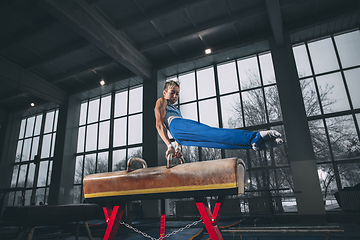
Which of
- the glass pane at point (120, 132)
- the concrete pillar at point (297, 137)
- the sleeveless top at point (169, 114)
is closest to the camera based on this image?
the sleeveless top at point (169, 114)

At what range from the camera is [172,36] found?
7938mm

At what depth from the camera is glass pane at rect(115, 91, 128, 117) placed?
1046 cm

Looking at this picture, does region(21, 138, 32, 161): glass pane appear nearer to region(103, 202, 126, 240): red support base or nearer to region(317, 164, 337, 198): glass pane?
region(103, 202, 126, 240): red support base

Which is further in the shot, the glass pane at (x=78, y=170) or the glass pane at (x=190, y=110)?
the glass pane at (x=78, y=170)

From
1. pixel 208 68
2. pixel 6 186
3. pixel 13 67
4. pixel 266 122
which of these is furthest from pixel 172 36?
pixel 6 186

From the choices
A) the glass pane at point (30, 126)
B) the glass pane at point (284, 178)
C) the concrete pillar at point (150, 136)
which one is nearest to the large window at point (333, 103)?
the glass pane at point (284, 178)

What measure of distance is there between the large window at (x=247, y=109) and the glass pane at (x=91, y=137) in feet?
15.0

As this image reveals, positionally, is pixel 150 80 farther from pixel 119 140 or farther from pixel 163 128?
pixel 163 128

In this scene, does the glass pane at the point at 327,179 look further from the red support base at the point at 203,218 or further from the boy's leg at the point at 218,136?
the boy's leg at the point at 218,136

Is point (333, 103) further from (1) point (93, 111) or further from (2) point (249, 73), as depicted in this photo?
(1) point (93, 111)

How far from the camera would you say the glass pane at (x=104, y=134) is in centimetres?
1032

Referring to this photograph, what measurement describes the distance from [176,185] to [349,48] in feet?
27.9

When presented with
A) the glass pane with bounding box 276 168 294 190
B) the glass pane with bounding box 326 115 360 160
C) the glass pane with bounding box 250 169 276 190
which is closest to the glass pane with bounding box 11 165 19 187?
the glass pane with bounding box 250 169 276 190

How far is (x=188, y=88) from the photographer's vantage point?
30.7 ft
